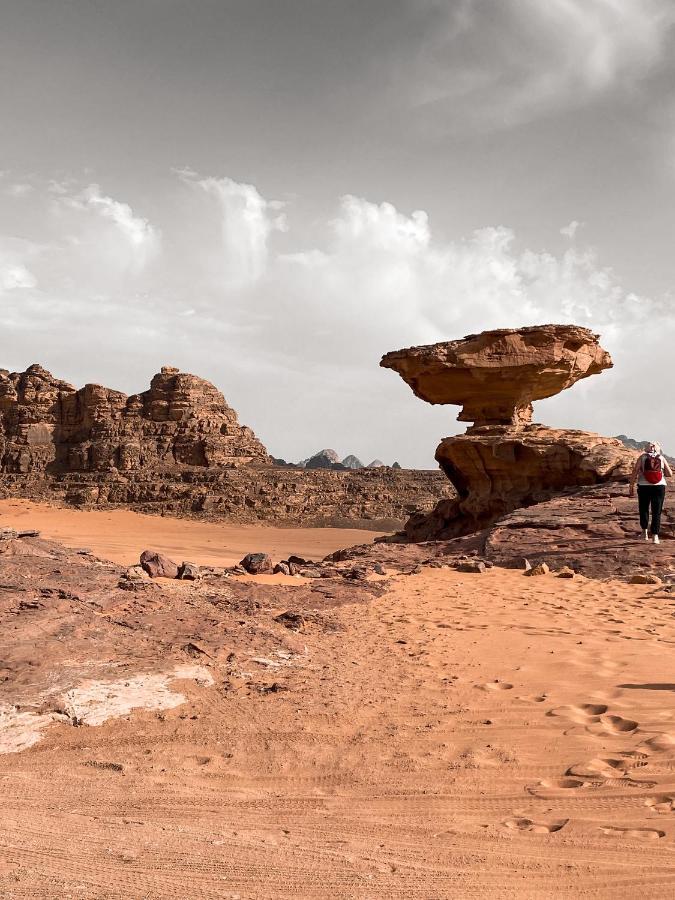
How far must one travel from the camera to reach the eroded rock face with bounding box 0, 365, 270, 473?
35.1 m

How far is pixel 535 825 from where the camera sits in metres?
2.48

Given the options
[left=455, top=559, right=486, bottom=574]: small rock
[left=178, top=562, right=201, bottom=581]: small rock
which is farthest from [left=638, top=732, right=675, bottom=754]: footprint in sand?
[left=455, top=559, right=486, bottom=574]: small rock

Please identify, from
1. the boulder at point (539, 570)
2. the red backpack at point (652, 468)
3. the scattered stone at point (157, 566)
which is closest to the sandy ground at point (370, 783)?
the scattered stone at point (157, 566)

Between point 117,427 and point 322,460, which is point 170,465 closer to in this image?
point 117,427

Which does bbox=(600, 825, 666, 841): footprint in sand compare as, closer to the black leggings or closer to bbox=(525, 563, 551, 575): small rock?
bbox=(525, 563, 551, 575): small rock

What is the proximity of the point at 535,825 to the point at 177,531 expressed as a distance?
81.0 ft

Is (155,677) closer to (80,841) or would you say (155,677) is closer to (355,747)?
(355,747)

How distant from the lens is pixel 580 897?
1.95 metres

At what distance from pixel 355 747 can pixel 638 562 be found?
7634 millimetres

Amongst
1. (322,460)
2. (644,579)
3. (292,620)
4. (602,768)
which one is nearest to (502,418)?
(644,579)

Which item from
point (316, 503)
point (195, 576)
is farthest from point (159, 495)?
point (195, 576)

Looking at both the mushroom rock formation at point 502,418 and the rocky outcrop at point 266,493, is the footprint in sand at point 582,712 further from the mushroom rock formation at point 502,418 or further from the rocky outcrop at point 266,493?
the rocky outcrop at point 266,493

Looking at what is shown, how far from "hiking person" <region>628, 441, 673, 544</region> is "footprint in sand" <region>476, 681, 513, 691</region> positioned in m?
5.90

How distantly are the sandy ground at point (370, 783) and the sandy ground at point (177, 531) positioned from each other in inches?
525
